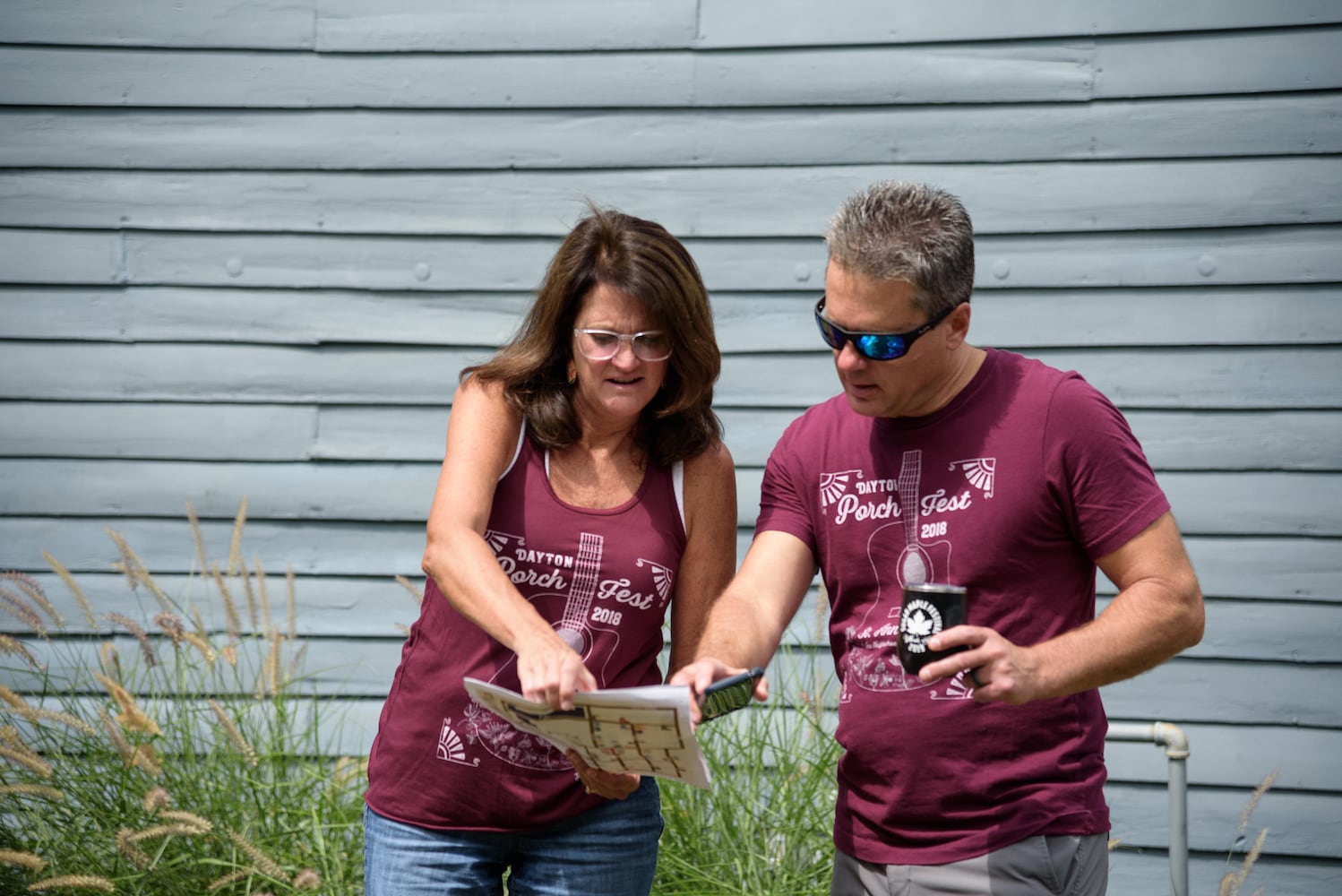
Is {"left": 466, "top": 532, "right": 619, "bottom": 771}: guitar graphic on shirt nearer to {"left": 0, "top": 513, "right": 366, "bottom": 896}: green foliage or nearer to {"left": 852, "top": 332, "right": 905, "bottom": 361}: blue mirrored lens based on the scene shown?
{"left": 852, "top": 332, "right": 905, "bottom": 361}: blue mirrored lens

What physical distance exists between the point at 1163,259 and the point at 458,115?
2371 millimetres

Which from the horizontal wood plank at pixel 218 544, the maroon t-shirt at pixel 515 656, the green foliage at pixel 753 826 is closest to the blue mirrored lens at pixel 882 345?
the maroon t-shirt at pixel 515 656

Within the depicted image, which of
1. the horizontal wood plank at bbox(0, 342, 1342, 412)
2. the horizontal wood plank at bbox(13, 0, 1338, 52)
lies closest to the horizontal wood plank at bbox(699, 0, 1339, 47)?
the horizontal wood plank at bbox(13, 0, 1338, 52)

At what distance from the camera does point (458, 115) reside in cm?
410

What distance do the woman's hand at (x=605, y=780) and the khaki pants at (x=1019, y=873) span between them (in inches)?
17.8

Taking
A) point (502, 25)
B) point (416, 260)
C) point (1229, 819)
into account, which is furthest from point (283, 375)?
point (1229, 819)

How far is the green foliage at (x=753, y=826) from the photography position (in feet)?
10.3

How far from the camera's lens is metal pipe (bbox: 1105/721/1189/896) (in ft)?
10.6

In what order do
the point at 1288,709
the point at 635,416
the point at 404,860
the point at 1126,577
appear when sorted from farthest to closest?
the point at 1288,709
the point at 635,416
the point at 404,860
the point at 1126,577

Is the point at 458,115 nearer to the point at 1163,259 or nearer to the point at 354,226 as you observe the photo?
the point at 354,226

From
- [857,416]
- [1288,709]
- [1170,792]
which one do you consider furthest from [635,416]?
[1288,709]

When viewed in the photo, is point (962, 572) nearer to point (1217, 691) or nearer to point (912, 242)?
point (912, 242)

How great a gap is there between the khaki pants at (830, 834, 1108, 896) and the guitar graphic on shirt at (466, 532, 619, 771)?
614 mm

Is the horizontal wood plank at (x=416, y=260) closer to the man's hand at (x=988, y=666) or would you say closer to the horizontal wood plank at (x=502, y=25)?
the horizontal wood plank at (x=502, y=25)
